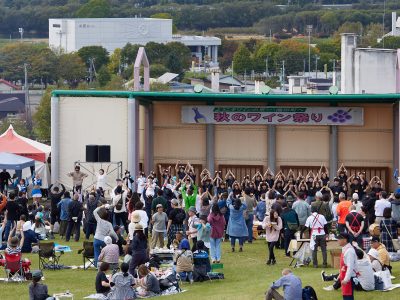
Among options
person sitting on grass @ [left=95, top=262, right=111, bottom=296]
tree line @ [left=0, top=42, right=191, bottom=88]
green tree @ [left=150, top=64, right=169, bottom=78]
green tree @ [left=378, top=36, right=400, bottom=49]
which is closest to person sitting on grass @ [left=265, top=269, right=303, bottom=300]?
person sitting on grass @ [left=95, top=262, right=111, bottom=296]

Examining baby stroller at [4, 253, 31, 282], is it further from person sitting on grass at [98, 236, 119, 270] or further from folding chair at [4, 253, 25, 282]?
person sitting on grass at [98, 236, 119, 270]

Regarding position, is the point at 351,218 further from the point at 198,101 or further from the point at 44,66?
the point at 44,66

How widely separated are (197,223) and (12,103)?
126483 millimetres

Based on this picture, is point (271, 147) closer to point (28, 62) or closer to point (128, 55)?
point (128, 55)

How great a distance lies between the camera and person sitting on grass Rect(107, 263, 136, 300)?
76.9ft

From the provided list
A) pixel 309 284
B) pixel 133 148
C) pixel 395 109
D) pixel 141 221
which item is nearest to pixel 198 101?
pixel 133 148

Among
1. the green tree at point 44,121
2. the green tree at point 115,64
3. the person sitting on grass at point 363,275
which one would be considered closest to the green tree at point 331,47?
the green tree at point 115,64

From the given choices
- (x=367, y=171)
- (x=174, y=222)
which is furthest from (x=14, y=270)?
(x=367, y=171)

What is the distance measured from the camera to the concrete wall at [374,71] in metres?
68.2

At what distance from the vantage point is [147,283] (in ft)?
78.9

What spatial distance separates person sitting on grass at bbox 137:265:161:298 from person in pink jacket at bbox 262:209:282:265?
4011 mm

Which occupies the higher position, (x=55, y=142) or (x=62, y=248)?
(x=55, y=142)

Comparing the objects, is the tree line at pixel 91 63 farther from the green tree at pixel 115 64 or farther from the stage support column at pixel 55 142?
the stage support column at pixel 55 142

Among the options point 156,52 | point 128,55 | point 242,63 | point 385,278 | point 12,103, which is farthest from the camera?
point 242,63
